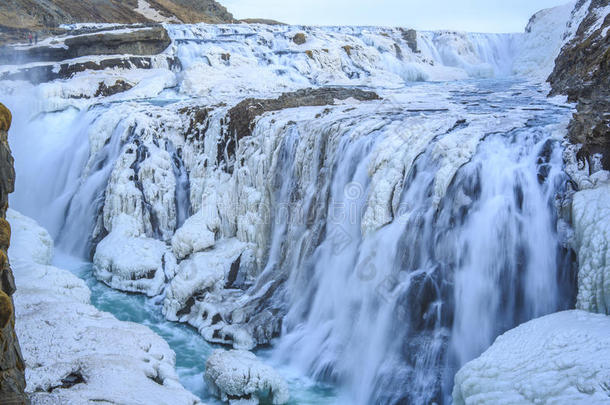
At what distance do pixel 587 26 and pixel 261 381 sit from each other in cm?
1645

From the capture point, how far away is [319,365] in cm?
683

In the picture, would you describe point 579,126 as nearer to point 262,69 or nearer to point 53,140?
point 53,140

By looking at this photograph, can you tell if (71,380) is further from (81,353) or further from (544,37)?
(544,37)

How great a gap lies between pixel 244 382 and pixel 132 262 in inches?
194

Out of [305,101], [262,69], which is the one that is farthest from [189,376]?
[262,69]

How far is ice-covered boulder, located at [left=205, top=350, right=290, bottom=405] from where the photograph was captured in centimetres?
598

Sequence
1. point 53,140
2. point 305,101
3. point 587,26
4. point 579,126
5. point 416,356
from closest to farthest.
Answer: point 416,356, point 579,126, point 305,101, point 53,140, point 587,26

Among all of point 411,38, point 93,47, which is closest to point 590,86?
point 93,47

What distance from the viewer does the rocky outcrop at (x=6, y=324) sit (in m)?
2.91

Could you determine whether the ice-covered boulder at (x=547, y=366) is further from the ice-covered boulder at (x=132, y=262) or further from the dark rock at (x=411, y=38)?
the dark rock at (x=411, y=38)

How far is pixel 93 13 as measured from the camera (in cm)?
3706

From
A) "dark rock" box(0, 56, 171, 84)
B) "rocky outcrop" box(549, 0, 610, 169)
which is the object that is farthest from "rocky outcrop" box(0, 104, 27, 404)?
Answer: "dark rock" box(0, 56, 171, 84)

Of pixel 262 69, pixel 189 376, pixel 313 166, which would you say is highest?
pixel 262 69

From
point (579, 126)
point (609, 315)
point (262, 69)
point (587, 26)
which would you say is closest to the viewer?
point (609, 315)
